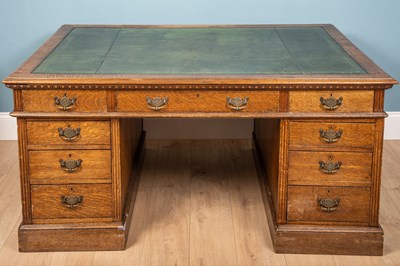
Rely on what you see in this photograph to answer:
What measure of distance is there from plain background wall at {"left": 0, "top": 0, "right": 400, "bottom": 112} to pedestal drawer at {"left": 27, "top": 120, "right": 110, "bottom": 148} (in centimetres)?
118

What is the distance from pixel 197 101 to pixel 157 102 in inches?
5.2

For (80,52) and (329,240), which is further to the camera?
(80,52)

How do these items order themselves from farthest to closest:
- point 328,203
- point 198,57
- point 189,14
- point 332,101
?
point 189,14 → point 198,57 → point 328,203 → point 332,101

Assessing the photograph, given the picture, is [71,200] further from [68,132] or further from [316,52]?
[316,52]

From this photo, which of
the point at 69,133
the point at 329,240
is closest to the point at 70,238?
the point at 69,133

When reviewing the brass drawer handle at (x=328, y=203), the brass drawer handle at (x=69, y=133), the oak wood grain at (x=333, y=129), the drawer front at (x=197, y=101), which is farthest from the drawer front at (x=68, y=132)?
the brass drawer handle at (x=328, y=203)

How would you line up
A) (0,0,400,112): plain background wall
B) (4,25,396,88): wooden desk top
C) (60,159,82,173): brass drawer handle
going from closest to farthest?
(4,25,396,88): wooden desk top, (60,159,82,173): brass drawer handle, (0,0,400,112): plain background wall

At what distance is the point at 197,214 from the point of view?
3.17 metres

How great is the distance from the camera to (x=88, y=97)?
8.81ft

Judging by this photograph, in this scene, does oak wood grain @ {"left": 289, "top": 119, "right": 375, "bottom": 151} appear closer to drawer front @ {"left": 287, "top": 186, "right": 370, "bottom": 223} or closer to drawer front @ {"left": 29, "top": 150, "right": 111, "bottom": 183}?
drawer front @ {"left": 287, "top": 186, "right": 370, "bottom": 223}

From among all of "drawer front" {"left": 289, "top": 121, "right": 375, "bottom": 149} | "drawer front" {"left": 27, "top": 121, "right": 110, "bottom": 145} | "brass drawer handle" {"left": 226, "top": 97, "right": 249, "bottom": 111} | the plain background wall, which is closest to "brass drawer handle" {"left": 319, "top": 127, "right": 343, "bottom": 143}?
"drawer front" {"left": 289, "top": 121, "right": 375, "bottom": 149}

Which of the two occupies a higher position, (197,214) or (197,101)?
(197,101)

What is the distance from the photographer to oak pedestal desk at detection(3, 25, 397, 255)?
2678mm

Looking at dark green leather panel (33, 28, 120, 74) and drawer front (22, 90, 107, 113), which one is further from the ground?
dark green leather panel (33, 28, 120, 74)
